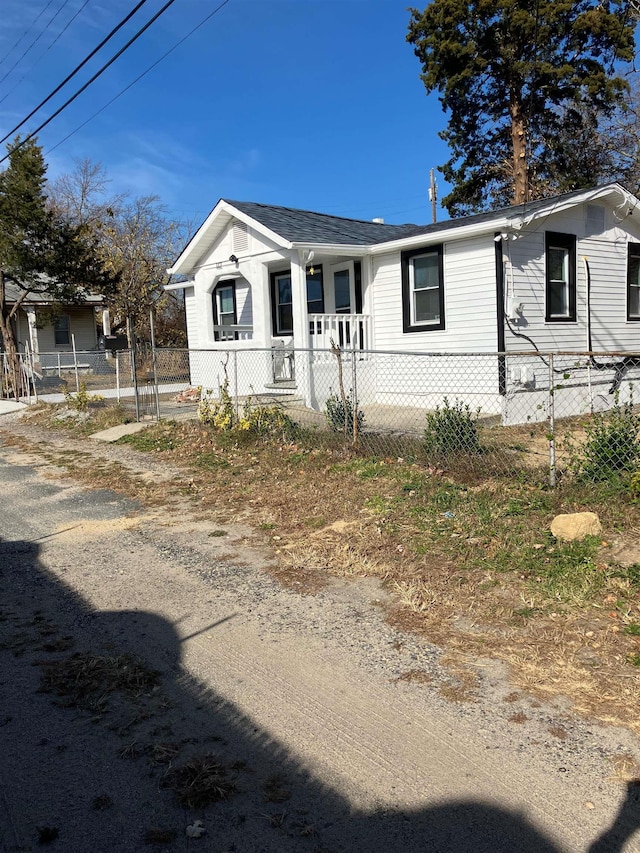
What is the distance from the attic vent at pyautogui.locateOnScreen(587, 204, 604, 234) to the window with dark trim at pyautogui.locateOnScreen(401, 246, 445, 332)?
3.12 meters

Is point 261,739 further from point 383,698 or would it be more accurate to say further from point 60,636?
point 60,636

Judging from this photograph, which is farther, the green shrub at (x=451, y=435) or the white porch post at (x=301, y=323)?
the white porch post at (x=301, y=323)

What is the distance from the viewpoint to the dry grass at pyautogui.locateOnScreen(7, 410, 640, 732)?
12.2 ft

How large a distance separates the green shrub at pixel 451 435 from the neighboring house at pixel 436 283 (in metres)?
3.29

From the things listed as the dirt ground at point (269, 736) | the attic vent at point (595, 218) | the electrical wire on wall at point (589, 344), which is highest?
the attic vent at point (595, 218)

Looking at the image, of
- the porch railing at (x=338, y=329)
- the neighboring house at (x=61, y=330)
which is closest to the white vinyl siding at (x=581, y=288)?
the porch railing at (x=338, y=329)

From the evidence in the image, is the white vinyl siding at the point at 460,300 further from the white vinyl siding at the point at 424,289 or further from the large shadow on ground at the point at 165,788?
the large shadow on ground at the point at 165,788

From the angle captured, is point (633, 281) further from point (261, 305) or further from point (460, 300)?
point (261, 305)

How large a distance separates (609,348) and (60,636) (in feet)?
40.5

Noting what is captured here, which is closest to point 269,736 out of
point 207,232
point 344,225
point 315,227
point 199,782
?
point 199,782

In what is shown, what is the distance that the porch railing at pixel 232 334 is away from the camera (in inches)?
616

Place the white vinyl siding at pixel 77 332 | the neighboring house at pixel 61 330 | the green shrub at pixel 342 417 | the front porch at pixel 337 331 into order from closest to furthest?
the green shrub at pixel 342 417 → the front porch at pixel 337 331 → the neighboring house at pixel 61 330 → the white vinyl siding at pixel 77 332

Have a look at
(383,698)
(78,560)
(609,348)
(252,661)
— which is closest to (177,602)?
(252,661)

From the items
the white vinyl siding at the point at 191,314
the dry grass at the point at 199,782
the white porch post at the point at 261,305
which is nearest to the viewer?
the dry grass at the point at 199,782
